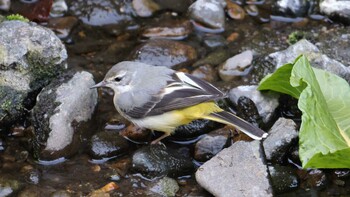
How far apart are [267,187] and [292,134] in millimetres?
793

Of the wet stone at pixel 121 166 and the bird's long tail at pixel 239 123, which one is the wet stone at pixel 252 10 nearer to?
the bird's long tail at pixel 239 123

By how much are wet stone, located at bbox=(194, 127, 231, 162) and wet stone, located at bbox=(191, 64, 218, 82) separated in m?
1.21

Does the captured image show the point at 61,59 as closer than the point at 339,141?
No

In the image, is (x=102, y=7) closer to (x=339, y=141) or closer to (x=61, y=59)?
(x=61, y=59)

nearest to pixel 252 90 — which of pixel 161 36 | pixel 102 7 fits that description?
pixel 161 36

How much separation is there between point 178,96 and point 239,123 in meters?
0.71

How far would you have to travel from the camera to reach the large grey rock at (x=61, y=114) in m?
7.00

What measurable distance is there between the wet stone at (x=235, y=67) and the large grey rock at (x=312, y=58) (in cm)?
42

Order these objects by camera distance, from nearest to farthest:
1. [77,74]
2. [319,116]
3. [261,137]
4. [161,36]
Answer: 1. [319,116]
2. [261,137]
3. [77,74]
4. [161,36]

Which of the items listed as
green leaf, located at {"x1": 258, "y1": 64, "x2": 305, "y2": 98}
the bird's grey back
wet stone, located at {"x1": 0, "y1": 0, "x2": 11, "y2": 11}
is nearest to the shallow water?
green leaf, located at {"x1": 258, "y1": 64, "x2": 305, "y2": 98}

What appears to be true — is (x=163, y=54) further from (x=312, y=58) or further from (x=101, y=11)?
(x=312, y=58)

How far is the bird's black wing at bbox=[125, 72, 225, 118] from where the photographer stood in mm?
6852

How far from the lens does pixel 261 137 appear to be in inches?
265

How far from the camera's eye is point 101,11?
9164 mm
